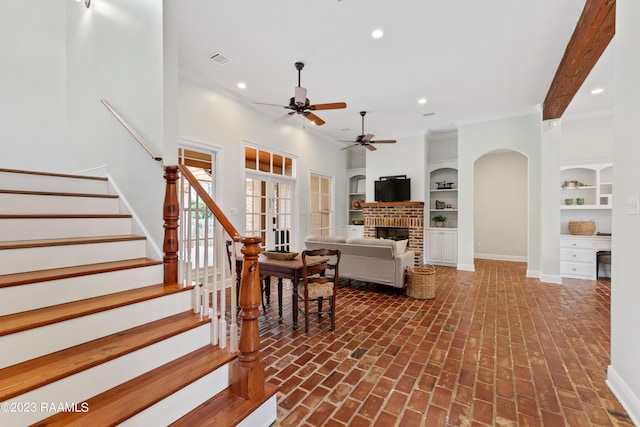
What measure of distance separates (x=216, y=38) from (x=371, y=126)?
422cm

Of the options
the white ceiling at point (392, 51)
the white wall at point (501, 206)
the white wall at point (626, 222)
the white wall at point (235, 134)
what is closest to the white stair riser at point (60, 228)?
the white wall at point (235, 134)

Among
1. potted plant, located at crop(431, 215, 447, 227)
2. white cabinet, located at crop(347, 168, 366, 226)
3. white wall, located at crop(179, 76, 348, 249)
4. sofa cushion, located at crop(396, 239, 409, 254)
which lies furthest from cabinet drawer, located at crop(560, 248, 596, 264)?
white wall, located at crop(179, 76, 348, 249)

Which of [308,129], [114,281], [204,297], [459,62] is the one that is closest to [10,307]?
[114,281]

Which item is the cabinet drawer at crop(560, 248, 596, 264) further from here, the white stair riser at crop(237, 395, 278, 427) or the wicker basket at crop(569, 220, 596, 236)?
the white stair riser at crop(237, 395, 278, 427)

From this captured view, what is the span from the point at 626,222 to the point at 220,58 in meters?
4.52

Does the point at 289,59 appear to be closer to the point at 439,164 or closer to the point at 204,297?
the point at 204,297

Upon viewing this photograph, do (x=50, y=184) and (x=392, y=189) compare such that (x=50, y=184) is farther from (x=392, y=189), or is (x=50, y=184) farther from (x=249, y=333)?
(x=392, y=189)

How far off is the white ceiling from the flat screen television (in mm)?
2062

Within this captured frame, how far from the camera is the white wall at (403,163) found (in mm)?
6898

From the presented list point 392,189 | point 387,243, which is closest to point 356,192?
point 392,189

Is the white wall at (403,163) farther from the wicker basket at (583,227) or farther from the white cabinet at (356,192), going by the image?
the wicker basket at (583,227)

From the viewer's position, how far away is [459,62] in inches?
149

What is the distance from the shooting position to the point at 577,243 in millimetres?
5082

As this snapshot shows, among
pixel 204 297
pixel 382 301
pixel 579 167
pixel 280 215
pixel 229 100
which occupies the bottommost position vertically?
pixel 382 301
